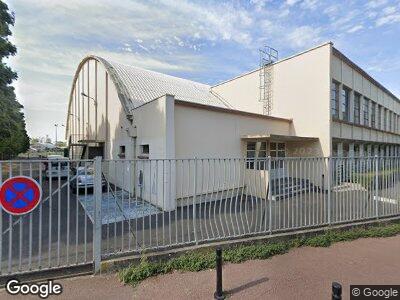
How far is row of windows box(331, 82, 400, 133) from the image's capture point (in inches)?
617

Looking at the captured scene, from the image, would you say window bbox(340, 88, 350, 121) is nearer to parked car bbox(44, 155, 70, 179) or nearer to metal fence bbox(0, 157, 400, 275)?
metal fence bbox(0, 157, 400, 275)

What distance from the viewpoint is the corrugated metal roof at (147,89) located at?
16.2 metres

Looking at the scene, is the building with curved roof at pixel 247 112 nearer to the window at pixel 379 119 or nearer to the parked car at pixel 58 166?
the window at pixel 379 119

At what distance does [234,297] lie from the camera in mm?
3982

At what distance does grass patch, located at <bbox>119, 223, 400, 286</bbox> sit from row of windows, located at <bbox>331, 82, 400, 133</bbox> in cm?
1005

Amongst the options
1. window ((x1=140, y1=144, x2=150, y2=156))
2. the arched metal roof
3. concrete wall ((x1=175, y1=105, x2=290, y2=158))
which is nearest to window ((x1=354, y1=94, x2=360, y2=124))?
concrete wall ((x1=175, y1=105, x2=290, y2=158))

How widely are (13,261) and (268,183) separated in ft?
18.7

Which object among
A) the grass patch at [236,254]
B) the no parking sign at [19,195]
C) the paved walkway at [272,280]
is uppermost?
the no parking sign at [19,195]

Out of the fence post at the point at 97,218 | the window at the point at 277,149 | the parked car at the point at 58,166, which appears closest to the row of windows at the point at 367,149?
the window at the point at 277,149

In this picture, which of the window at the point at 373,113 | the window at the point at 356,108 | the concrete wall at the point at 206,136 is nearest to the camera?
the concrete wall at the point at 206,136

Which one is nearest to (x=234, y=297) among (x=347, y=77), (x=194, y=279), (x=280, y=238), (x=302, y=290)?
(x=194, y=279)

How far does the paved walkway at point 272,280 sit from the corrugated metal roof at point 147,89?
1163cm

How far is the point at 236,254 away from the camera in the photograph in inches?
209

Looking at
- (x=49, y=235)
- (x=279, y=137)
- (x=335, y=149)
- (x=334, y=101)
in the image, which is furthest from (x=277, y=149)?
(x=49, y=235)
